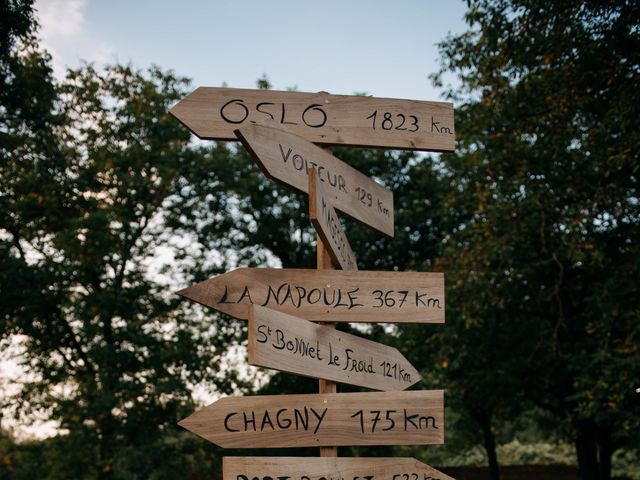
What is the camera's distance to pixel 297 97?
4.07 m

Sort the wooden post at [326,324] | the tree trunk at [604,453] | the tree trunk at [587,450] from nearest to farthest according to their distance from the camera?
the wooden post at [326,324]
the tree trunk at [587,450]
the tree trunk at [604,453]

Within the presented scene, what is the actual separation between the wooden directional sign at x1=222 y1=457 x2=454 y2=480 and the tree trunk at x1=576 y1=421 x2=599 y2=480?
14.8 m

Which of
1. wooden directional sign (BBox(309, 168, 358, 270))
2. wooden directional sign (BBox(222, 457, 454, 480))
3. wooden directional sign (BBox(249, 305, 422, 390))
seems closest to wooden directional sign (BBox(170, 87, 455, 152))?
wooden directional sign (BBox(309, 168, 358, 270))

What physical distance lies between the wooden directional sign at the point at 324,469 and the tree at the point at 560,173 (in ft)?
26.1

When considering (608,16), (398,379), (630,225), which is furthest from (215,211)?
(398,379)

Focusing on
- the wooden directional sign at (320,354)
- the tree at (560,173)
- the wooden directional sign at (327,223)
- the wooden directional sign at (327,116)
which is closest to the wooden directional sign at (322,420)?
the wooden directional sign at (320,354)

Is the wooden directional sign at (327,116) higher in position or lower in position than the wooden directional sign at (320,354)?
higher

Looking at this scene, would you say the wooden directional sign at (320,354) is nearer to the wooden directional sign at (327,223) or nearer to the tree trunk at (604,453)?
the wooden directional sign at (327,223)

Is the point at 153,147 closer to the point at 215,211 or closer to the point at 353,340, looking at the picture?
the point at 215,211

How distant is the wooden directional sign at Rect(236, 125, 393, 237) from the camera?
3508 mm

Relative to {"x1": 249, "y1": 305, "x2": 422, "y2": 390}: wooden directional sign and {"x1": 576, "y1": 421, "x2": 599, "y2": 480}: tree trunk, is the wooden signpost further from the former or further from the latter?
{"x1": 576, "y1": 421, "x2": 599, "y2": 480}: tree trunk

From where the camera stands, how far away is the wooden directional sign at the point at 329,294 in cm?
355

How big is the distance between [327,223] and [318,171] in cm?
42

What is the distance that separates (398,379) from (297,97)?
162cm
